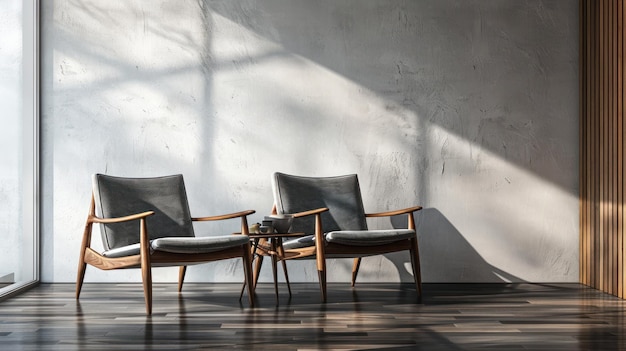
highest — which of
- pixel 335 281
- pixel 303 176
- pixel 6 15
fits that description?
pixel 6 15

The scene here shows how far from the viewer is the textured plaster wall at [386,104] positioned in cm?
563

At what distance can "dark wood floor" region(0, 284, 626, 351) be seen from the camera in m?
3.33

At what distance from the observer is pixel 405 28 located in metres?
5.66

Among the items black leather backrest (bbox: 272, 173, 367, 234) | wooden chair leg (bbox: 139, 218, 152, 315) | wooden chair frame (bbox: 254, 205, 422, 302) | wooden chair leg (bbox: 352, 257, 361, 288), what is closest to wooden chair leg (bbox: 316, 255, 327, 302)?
wooden chair frame (bbox: 254, 205, 422, 302)

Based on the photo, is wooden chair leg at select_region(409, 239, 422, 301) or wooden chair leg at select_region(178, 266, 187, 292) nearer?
wooden chair leg at select_region(409, 239, 422, 301)

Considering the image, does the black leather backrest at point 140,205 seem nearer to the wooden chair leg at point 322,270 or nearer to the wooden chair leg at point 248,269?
the wooden chair leg at point 248,269

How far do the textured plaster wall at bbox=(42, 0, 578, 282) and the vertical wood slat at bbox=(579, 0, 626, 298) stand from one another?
0.45 feet

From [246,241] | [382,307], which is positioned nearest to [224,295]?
[246,241]

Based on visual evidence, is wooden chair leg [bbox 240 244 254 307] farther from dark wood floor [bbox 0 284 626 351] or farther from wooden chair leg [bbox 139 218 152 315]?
wooden chair leg [bbox 139 218 152 315]

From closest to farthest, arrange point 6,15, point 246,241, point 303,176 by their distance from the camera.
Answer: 1. point 246,241
2. point 6,15
3. point 303,176

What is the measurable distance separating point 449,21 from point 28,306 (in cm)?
366

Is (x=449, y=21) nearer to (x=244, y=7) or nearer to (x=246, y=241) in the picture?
(x=244, y=7)

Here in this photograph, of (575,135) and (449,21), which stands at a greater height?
(449,21)

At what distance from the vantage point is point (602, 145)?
516cm
